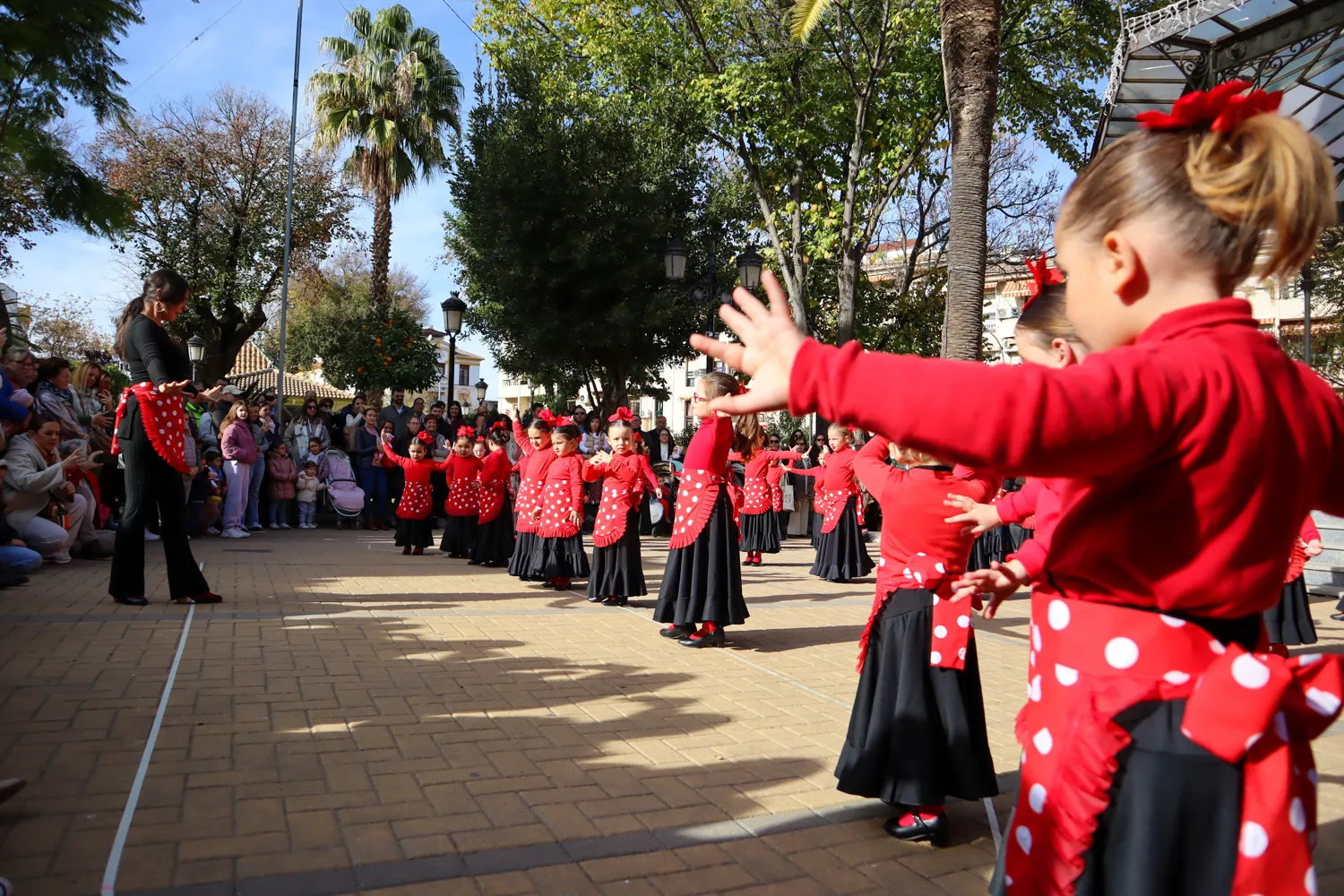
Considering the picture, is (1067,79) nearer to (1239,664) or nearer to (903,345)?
(903,345)

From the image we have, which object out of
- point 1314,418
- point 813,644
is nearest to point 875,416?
point 1314,418

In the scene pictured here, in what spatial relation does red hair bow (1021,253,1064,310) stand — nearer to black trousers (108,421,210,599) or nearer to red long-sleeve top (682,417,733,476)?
red long-sleeve top (682,417,733,476)

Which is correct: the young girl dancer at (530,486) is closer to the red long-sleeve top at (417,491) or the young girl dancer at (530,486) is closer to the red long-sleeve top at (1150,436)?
the red long-sleeve top at (417,491)

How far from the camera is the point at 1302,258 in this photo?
1534 mm

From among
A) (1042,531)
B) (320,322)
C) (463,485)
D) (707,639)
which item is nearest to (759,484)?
(463,485)

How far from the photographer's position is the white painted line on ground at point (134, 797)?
9.82ft

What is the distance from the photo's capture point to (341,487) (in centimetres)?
1634

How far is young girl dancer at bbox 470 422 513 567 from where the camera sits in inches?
450

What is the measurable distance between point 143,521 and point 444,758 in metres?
4.03

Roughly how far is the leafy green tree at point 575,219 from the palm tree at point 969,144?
12.8 meters

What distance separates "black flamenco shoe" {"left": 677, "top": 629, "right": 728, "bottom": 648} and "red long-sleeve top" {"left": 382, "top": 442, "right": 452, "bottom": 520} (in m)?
6.44

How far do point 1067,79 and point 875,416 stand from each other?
21.8 metres

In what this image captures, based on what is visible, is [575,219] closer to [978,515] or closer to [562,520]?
[562,520]

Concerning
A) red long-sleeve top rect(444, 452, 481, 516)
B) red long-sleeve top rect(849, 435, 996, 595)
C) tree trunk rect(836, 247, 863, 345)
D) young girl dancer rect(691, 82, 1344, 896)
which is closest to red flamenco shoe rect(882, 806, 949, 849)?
red long-sleeve top rect(849, 435, 996, 595)
